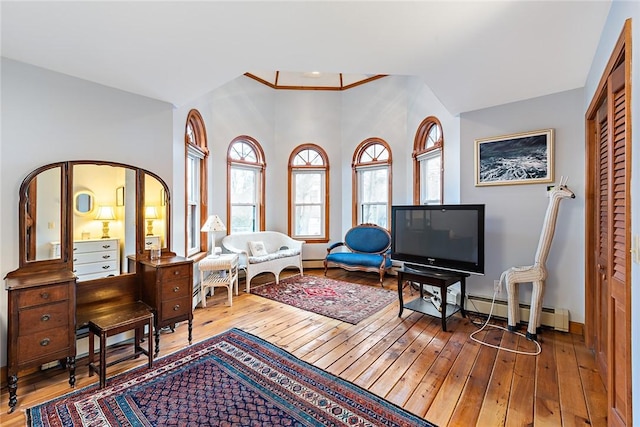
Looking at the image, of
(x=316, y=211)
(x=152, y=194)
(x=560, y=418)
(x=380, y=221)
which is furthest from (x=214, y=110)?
(x=560, y=418)

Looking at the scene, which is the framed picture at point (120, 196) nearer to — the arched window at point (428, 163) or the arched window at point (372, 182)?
the arched window at point (428, 163)

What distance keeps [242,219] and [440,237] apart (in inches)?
136

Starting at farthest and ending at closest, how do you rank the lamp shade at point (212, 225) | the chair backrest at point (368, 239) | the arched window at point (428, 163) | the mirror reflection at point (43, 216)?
the chair backrest at point (368, 239), the arched window at point (428, 163), the lamp shade at point (212, 225), the mirror reflection at point (43, 216)

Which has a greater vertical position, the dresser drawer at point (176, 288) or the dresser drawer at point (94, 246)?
the dresser drawer at point (94, 246)

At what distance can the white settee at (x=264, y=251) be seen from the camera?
173 inches

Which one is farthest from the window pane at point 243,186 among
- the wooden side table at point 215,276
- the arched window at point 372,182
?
the arched window at point 372,182

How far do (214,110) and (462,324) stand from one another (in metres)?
4.53

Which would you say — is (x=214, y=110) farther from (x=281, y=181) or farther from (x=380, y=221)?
(x=380, y=221)

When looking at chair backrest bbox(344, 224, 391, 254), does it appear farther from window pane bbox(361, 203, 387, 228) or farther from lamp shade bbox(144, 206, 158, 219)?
lamp shade bbox(144, 206, 158, 219)

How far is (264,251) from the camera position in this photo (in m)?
4.88

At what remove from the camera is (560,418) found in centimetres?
174

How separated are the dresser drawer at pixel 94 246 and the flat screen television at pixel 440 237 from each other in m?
3.02

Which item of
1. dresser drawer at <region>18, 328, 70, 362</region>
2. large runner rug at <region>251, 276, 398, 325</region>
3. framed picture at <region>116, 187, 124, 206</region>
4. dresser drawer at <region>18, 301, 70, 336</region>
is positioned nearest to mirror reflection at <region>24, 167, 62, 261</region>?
framed picture at <region>116, 187, 124, 206</region>

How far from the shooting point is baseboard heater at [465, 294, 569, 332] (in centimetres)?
290
